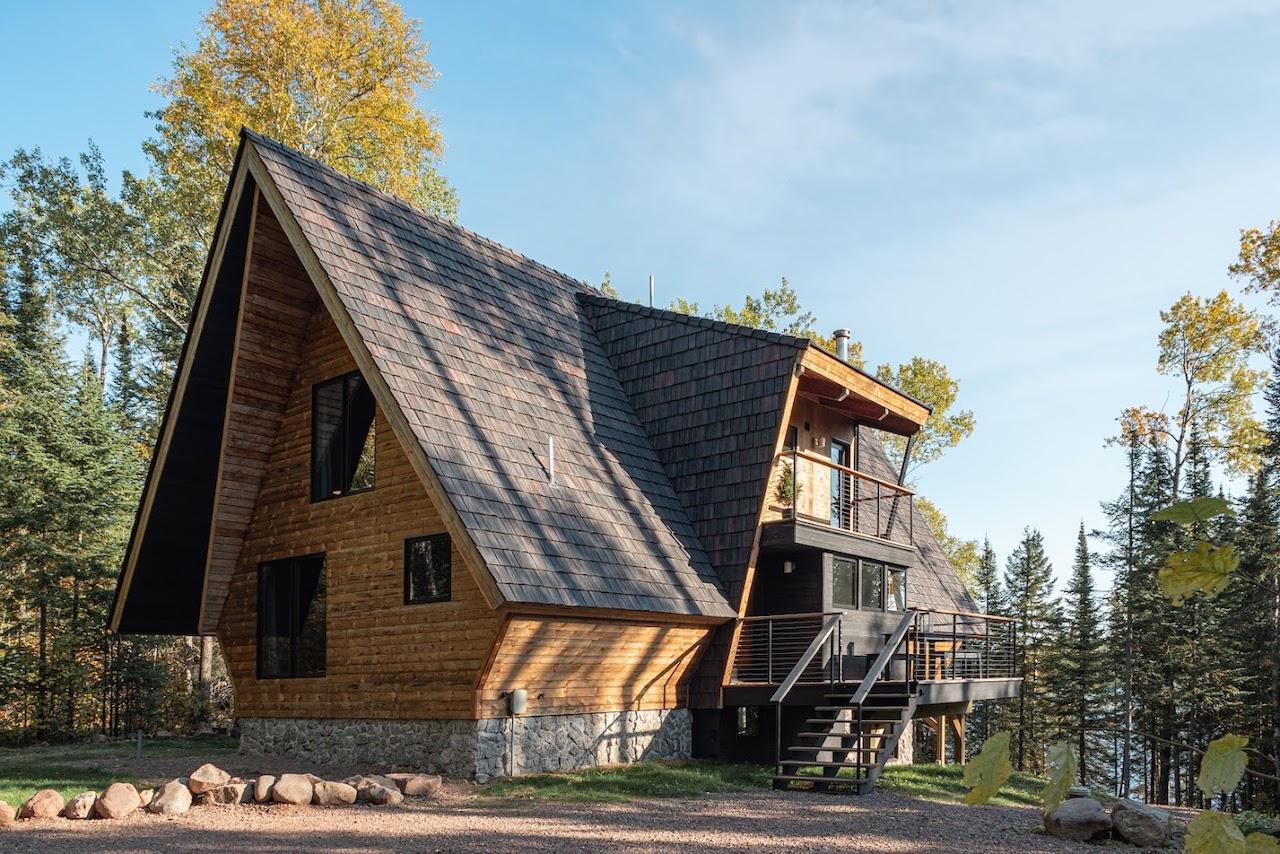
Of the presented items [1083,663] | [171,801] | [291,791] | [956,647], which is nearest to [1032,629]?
[1083,663]

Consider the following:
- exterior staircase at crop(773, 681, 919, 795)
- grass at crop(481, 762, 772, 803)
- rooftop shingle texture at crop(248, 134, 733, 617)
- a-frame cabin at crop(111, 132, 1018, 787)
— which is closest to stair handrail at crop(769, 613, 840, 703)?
a-frame cabin at crop(111, 132, 1018, 787)

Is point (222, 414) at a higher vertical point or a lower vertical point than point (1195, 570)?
higher

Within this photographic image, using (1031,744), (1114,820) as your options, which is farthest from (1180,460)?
(1114,820)

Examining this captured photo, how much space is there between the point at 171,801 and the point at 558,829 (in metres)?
3.93

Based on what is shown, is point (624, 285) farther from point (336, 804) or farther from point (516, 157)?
point (336, 804)

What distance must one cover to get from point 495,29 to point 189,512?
28.6 ft

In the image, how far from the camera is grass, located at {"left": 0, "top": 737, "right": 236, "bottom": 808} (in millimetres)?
12188

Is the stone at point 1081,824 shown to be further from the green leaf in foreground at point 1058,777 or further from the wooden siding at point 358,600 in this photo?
the green leaf in foreground at point 1058,777

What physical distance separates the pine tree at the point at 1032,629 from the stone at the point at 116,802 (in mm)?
31373

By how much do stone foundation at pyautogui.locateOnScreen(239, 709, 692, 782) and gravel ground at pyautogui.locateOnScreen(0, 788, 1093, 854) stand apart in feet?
3.87

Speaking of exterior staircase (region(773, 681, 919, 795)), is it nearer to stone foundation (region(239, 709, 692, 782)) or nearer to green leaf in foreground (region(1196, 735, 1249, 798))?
stone foundation (region(239, 709, 692, 782))

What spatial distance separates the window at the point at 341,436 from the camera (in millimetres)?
15531

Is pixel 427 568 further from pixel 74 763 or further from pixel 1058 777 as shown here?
pixel 1058 777

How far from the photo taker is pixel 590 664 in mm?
14219
